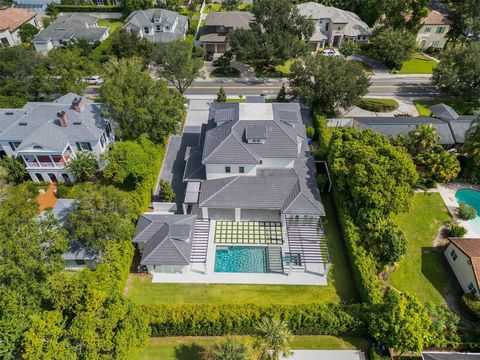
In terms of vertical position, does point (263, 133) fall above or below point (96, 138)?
above

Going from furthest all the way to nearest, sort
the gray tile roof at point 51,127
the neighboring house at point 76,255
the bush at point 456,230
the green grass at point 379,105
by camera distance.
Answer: the green grass at point 379,105, the gray tile roof at point 51,127, the bush at point 456,230, the neighboring house at point 76,255

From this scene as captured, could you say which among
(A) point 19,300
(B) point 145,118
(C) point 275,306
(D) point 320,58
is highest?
(D) point 320,58

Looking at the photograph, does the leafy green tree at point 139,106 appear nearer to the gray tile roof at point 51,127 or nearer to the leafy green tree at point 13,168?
the gray tile roof at point 51,127

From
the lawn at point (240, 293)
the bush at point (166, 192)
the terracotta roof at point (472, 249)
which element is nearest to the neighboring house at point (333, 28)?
the bush at point (166, 192)

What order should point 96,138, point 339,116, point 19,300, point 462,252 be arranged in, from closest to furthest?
point 19,300 → point 462,252 → point 96,138 → point 339,116

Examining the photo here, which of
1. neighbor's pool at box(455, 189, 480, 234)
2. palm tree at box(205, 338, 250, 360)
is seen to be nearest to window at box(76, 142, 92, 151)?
palm tree at box(205, 338, 250, 360)

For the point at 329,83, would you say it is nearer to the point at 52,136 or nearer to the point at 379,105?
the point at 379,105

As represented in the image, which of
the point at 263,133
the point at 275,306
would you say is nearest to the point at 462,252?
the point at 275,306

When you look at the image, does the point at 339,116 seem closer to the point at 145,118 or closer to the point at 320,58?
the point at 320,58
